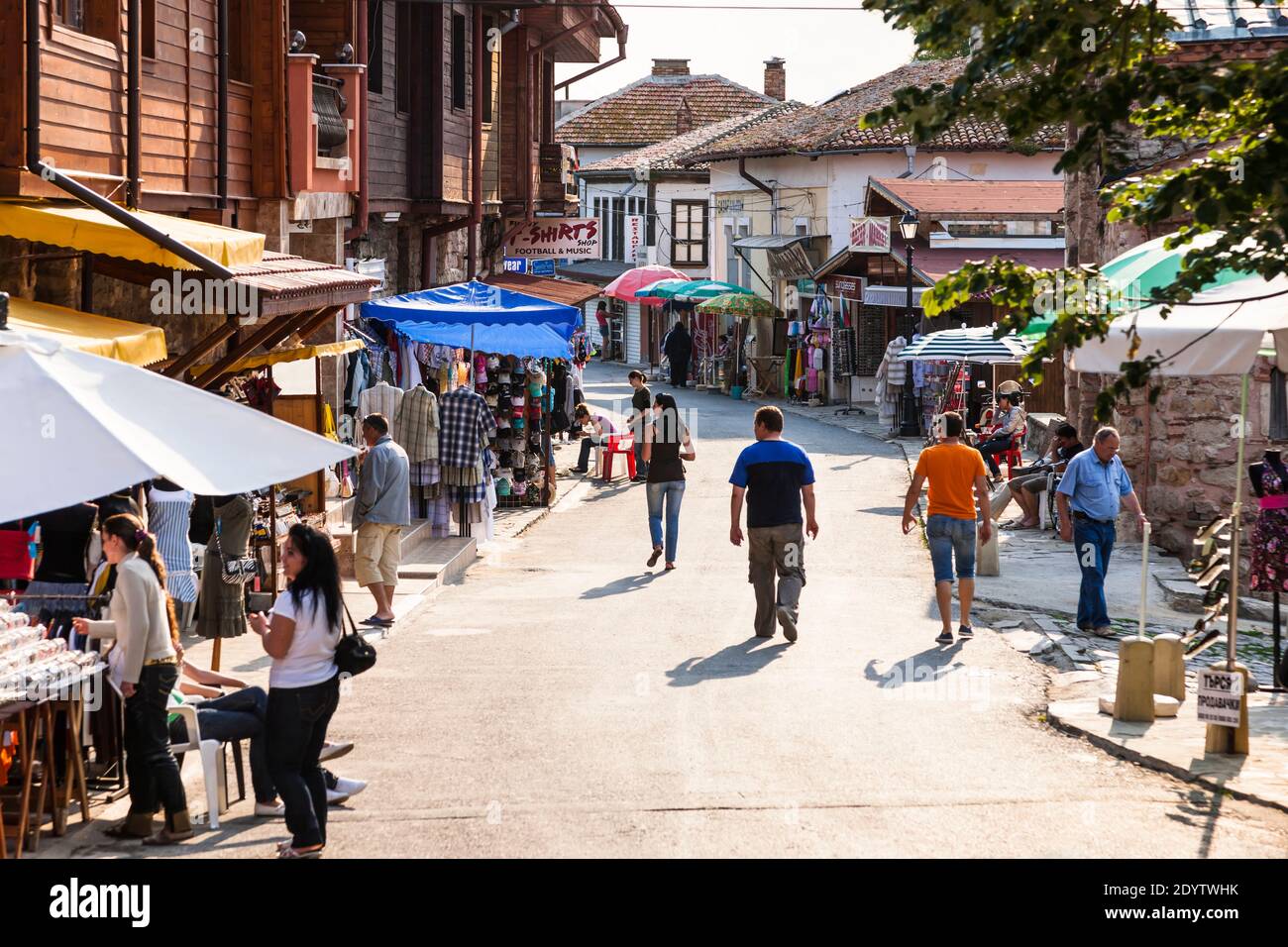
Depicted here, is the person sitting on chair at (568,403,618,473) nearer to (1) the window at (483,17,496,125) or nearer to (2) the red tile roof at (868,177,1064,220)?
(1) the window at (483,17,496,125)

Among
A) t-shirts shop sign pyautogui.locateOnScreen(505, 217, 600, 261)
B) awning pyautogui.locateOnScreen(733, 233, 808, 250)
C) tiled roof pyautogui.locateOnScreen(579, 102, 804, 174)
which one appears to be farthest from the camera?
tiled roof pyautogui.locateOnScreen(579, 102, 804, 174)

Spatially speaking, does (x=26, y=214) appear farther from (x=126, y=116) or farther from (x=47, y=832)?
(x=47, y=832)

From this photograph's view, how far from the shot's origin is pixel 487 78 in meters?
26.6

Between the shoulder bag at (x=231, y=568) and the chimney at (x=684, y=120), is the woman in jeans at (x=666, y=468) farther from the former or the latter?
the chimney at (x=684, y=120)

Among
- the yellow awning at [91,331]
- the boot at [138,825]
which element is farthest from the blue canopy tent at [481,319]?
the boot at [138,825]

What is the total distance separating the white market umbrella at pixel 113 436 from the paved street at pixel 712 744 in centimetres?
189

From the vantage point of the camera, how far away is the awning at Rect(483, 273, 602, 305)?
2664 centimetres

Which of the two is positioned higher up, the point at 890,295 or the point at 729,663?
the point at 890,295

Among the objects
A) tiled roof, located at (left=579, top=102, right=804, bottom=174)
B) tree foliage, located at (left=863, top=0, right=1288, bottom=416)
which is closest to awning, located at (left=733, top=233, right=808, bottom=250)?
tiled roof, located at (left=579, top=102, right=804, bottom=174)

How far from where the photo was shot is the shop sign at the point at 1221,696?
9.26 m

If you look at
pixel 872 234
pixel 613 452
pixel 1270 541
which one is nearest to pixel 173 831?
pixel 1270 541

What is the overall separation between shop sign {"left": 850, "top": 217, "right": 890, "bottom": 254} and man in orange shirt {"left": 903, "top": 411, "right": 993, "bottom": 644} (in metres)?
20.8

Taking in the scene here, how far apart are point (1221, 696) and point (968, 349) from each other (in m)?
15.3

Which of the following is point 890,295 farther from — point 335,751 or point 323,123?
point 335,751
